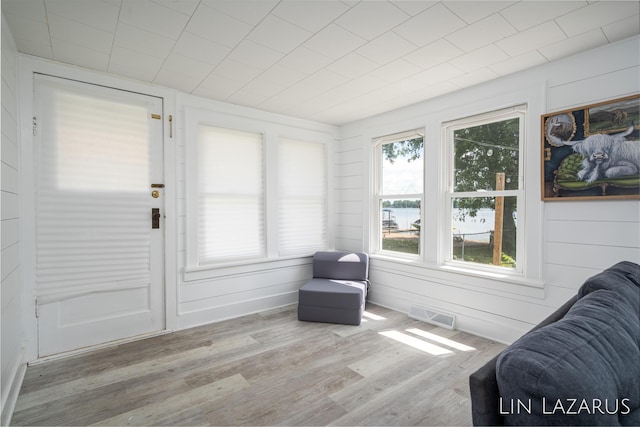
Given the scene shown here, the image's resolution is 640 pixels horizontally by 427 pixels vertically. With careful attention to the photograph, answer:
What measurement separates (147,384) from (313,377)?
3.92 ft

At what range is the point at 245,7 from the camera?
1.88 m

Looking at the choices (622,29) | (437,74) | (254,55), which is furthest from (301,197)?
(622,29)

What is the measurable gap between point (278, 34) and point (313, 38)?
245mm

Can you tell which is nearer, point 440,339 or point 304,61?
point 304,61

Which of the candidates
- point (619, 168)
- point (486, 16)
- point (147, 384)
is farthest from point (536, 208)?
point (147, 384)

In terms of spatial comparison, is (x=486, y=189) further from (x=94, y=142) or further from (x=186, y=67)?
(x=94, y=142)

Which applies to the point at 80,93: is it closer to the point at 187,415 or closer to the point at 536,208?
the point at 187,415

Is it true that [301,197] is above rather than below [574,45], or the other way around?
below

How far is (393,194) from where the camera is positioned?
402 cm

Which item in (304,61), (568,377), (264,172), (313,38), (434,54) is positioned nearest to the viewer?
(568,377)

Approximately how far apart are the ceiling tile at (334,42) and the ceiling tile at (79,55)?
65.3 inches

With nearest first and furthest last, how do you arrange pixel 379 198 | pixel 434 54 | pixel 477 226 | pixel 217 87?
pixel 434 54 < pixel 217 87 < pixel 477 226 < pixel 379 198

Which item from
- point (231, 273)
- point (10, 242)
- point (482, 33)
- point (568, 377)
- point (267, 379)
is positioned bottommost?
point (267, 379)

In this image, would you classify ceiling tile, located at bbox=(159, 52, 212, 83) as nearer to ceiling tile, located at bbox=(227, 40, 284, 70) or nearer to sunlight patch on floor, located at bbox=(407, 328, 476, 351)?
ceiling tile, located at bbox=(227, 40, 284, 70)
